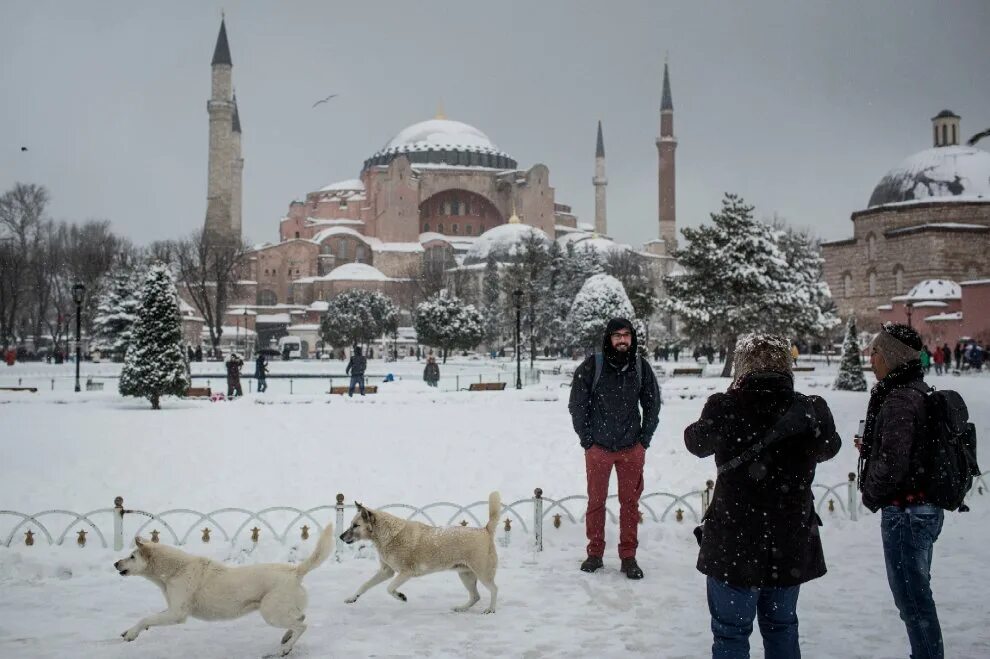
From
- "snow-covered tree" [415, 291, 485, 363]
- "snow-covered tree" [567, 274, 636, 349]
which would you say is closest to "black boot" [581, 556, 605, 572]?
"snow-covered tree" [567, 274, 636, 349]

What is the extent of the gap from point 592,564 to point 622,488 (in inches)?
17.5

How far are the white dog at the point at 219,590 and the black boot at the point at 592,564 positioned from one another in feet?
5.76

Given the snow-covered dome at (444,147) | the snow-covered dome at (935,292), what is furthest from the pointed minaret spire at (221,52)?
the snow-covered dome at (935,292)

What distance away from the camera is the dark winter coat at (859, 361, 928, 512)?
296 cm

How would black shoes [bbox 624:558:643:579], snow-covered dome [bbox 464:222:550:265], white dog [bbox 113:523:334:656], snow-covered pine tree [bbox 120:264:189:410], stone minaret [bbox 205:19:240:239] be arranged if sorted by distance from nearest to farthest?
white dog [bbox 113:523:334:656], black shoes [bbox 624:558:643:579], snow-covered pine tree [bbox 120:264:189:410], stone minaret [bbox 205:19:240:239], snow-covered dome [bbox 464:222:550:265]

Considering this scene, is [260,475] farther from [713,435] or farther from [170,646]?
[713,435]

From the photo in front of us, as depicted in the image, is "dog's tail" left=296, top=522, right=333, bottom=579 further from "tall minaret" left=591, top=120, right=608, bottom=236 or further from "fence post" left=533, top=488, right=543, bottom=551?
"tall minaret" left=591, top=120, right=608, bottom=236

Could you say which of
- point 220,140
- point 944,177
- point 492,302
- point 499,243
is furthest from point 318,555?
point 499,243

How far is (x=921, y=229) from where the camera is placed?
3747 centimetres

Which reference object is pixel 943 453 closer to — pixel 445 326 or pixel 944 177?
pixel 445 326

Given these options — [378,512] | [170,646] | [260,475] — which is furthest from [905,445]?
[260,475]

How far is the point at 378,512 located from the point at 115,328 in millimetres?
30419

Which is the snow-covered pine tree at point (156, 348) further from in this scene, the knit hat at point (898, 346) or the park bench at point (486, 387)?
the knit hat at point (898, 346)

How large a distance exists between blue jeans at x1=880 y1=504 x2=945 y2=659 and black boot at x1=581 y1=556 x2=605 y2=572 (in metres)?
1.99
